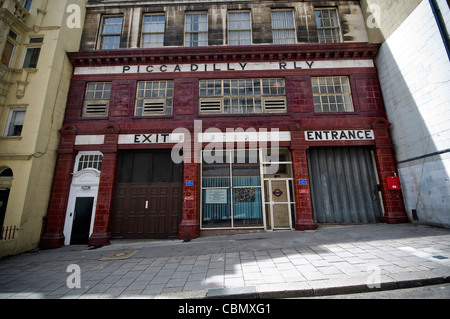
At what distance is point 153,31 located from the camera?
11.2 meters

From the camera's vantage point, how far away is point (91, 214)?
913cm

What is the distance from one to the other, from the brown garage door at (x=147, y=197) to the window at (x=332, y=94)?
25.7 ft

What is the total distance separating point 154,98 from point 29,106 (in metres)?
5.37

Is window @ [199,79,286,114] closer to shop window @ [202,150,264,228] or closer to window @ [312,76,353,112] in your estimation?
window @ [312,76,353,112]

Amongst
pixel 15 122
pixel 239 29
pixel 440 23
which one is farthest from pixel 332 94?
pixel 15 122

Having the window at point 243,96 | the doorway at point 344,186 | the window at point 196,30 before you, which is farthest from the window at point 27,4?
the doorway at point 344,186

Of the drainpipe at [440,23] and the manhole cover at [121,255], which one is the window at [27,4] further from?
the drainpipe at [440,23]

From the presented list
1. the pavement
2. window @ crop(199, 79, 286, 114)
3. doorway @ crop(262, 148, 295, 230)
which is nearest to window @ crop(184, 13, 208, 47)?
window @ crop(199, 79, 286, 114)

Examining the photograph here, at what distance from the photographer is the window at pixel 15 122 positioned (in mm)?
8893

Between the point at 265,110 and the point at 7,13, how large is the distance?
40.8 ft

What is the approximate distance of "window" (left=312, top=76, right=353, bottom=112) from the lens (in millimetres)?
9945

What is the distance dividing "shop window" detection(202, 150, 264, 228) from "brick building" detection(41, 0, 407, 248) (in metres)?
0.05
